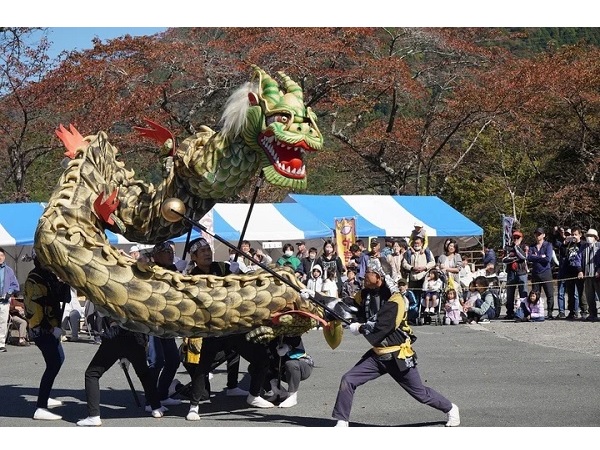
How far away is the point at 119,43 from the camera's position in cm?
2489

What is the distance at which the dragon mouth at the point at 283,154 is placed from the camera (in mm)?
9305

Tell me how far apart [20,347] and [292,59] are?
11.6m

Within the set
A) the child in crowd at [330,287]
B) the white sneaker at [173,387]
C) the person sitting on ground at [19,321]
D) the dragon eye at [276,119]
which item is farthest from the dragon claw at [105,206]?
the child in crowd at [330,287]

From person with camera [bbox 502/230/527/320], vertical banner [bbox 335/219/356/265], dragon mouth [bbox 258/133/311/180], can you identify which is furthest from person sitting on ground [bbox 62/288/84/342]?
dragon mouth [bbox 258/133/311/180]

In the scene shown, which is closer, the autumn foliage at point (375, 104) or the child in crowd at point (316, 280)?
the child in crowd at point (316, 280)

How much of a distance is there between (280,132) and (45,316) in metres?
3.00

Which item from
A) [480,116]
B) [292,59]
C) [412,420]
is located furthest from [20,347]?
[480,116]

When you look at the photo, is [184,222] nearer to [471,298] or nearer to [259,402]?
[259,402]

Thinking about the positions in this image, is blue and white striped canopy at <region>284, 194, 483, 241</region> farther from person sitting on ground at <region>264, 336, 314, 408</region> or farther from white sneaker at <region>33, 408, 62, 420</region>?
white sneaker at <region>33, 408, 62, 420</region>

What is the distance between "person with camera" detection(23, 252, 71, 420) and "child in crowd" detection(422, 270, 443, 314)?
9.74 meters

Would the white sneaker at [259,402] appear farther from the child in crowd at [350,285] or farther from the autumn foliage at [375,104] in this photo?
the autumn foliage at [375,104]

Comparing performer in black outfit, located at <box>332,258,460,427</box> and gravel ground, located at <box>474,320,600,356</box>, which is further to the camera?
gravel ground, located at <box>474,320,600,356</box>

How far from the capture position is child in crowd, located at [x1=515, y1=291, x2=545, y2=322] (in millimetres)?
17922

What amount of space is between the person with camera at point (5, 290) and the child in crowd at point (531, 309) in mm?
9207
